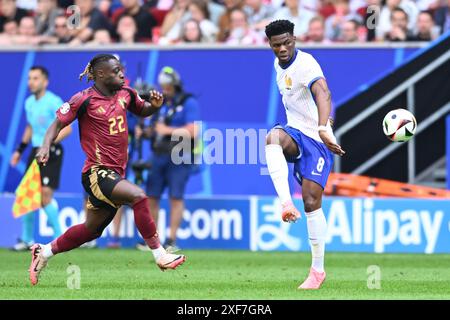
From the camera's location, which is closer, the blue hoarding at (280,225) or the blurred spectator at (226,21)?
the blue hoarding at (280,225)

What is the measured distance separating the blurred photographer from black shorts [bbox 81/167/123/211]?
19.0 ft

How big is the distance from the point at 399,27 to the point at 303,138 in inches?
310

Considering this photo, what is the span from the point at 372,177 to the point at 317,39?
2.40 meters

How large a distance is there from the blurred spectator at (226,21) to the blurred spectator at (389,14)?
8.01 ft

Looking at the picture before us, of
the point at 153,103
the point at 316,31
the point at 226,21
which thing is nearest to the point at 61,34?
the point at 226,21

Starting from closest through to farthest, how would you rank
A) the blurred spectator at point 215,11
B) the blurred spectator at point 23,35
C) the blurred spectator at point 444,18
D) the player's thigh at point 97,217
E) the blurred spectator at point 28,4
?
the player's thigh at point 97,217 < the blurred spectator at point 444,18 < the blurred spectator at point 215,11 < the blurred spectator at point 23,35 < the blurred spectator at point 28,4

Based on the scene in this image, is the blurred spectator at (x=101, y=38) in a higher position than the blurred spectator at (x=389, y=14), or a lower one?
lower

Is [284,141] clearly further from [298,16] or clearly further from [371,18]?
[298,16]

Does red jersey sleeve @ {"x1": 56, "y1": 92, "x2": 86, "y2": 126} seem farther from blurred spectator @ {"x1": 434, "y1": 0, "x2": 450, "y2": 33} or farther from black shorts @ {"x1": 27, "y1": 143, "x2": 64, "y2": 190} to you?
blurred spectator @ {"x1": 434, "y1": 0, "x2": 450, "y2": 33}

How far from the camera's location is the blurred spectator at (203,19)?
66.3ft

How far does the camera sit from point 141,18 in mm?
20766

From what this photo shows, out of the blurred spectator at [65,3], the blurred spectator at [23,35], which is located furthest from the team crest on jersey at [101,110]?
the blurred spectator at [65,3]

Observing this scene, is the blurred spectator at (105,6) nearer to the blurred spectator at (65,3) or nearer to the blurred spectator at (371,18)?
the blurred spectator at (65,3)
